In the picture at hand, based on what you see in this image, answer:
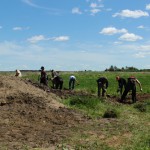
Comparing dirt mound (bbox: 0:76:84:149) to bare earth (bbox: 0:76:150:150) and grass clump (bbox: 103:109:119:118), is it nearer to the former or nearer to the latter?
bare earth (bbox: 0:76:150:150)

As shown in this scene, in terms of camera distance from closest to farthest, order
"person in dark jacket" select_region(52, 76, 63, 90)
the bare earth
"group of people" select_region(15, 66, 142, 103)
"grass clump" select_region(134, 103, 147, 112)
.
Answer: the bare earth < "grass clump" select_region(134, 103, 147, 112) < "group of people" select_region(15, 66, 142, 103) < "person in dark jacket" select_region(52, 76, 63, 90)

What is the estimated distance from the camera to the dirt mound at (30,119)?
34.6ft

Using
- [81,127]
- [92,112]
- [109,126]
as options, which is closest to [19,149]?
[81,127]

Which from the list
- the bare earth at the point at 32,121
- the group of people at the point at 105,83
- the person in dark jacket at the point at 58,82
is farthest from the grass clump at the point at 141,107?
the person in dark jacket at the point at 58,82

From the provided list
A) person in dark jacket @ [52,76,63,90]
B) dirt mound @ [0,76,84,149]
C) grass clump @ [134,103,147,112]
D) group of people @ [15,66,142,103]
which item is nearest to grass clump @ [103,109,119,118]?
dirt mound @ [0,76,84,149]

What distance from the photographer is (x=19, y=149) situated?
9555 millimetres

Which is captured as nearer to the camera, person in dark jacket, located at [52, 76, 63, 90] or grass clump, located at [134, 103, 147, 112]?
grass clump, located at [134, 103, 147, 112]

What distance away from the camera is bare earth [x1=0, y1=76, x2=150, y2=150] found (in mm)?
10461

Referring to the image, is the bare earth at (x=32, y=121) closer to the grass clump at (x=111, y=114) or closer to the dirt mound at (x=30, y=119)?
the dirt mound at (x=30, y=119)

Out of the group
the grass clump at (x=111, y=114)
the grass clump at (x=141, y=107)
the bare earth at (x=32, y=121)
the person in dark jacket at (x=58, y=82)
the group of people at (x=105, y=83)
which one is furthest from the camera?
the person in dark jacket at (x=58, y=82)

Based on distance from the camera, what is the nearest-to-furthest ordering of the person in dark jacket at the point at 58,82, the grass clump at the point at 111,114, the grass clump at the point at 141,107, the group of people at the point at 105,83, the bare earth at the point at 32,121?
the bare earth at the point at 32,121, the grass clump at the point at 111,114, the grass clump at the point at 141,107, the group of people at the point at 105,83, the person in dark jacket at the point at 58,82

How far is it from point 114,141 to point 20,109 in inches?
162

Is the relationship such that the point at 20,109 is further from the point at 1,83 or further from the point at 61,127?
the point at 1,83

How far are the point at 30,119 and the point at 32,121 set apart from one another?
17cm
